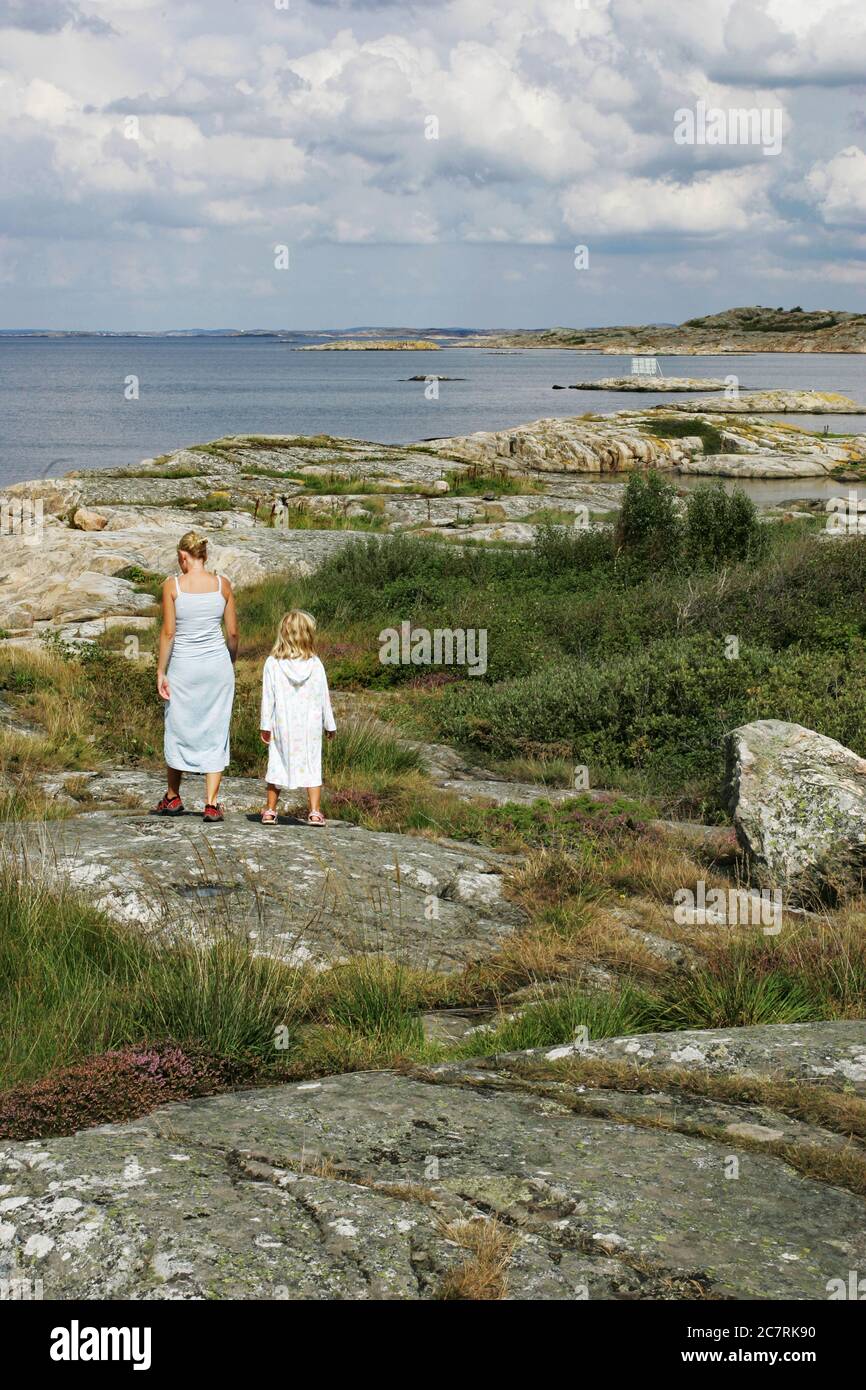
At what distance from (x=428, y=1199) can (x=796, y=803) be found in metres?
6.46

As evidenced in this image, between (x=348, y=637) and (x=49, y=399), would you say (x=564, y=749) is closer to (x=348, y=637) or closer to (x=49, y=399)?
(x=348, y=637)

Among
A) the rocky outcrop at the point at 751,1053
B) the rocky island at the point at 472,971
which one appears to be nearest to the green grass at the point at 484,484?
the rocky island at the point at 472,971

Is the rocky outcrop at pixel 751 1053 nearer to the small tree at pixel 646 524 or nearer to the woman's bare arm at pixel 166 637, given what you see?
the woman's bare arm at pixel 166 637

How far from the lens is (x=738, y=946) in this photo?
6.37 metres

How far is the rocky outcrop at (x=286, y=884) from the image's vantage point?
6.63 m

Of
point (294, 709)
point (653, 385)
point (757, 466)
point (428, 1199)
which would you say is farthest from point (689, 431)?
point (653, 385)

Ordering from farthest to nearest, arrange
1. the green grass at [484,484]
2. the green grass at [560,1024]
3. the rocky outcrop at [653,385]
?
the rocky outcrop at [653,385] → the green grass at [484,484] → the green grass at [560,1024]

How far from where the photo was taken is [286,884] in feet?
24.3

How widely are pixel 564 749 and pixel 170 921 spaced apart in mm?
7405

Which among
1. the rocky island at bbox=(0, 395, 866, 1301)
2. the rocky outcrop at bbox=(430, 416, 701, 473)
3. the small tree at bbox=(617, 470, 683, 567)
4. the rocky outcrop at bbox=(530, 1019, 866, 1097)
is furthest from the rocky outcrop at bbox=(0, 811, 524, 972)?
the rocky outcrop at bbox=(430, 416, 701, 473)

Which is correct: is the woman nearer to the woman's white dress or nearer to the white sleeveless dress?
the white sleeveless dress

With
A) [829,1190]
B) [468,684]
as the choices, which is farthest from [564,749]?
[829,1190]

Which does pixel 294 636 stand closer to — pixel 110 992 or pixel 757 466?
pixel 110 992

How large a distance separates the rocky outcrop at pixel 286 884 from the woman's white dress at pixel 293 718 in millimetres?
794
